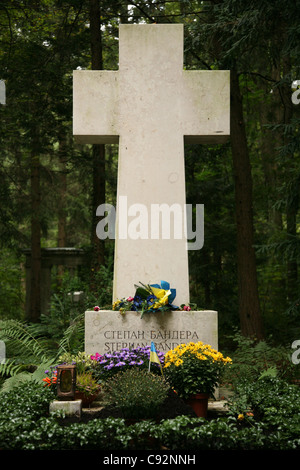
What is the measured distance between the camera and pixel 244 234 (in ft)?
36.0

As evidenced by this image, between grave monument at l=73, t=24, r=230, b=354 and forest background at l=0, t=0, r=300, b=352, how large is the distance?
1680 mm

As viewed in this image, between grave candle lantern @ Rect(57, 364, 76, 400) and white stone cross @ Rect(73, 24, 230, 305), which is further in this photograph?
white stone cross @ Rect(73, 24, 230, 305)

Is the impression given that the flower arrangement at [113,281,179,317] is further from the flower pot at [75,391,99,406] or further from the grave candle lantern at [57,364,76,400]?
the grave candle lantern at [57,364,76,400]

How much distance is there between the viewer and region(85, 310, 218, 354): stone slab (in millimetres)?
6410

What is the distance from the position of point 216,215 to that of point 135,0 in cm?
631

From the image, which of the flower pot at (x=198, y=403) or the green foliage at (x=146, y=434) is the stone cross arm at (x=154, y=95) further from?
the green foliage at (x=146, y=434)

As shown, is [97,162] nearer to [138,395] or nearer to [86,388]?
[86,388]

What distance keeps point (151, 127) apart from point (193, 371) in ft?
11.2

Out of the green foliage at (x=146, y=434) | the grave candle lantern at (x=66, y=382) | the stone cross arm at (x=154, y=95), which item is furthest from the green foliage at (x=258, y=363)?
the stone cross arm at (x=154, y=95)

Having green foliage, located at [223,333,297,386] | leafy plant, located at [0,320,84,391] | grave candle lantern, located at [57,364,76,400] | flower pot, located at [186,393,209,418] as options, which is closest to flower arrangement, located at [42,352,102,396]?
grave candle lantern, located at [57,364,76,400]

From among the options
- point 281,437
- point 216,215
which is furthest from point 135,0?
point 281,437

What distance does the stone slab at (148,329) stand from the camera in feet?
21.0

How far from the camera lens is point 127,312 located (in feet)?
21.2

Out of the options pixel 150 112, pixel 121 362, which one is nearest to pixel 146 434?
pixel 121 362
